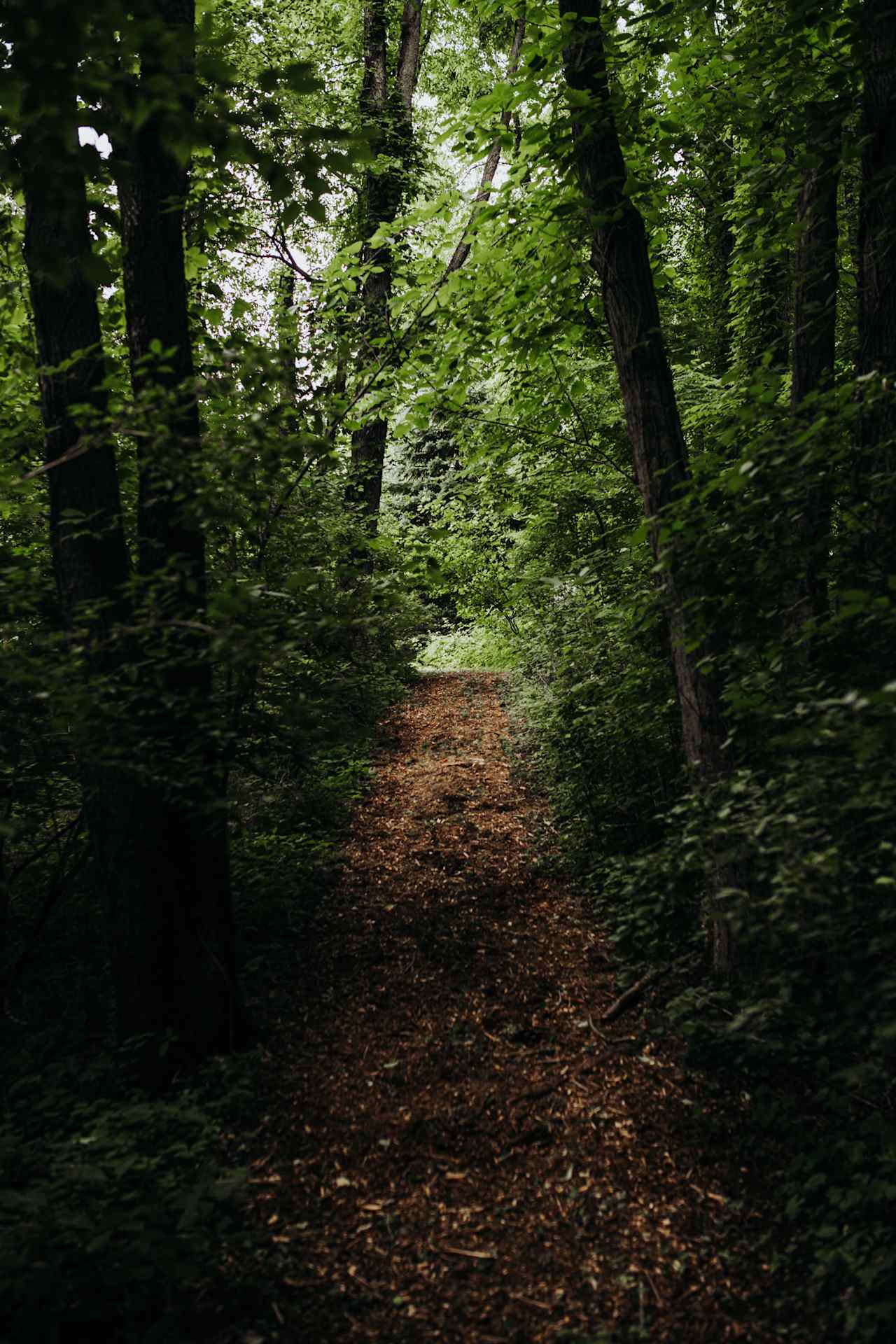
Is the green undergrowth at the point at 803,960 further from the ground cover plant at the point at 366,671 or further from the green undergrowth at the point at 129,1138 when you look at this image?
the green undergrowth at the point at 129,1138

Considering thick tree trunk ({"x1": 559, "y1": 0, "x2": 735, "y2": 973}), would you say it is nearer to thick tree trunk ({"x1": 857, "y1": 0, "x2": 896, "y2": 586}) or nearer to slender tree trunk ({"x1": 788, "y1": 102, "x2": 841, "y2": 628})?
slender tree trunk ({"x1": 788, "y1": 102, "x2": 841, "y2": 628})

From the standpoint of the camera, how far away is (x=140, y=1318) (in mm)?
2629

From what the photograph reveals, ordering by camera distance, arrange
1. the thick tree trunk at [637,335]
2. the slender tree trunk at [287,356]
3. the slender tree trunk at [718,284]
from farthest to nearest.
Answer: the slender tree trunk at [718,284] → the thick tree trunk at [637,335] → the slender tree trunk at [287,356]

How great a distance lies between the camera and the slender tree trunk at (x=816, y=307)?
10.6 feet

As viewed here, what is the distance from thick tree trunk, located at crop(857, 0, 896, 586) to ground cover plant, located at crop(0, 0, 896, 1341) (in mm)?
29

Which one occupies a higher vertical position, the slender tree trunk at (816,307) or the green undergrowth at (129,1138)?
the slender tree trunk at (816,307)

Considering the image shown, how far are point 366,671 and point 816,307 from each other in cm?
421

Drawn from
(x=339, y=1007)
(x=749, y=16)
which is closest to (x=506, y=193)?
(x=749, y=16)

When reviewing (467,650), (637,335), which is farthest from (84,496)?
(467,650)

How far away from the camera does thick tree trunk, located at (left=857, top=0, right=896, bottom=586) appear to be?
364 centimetres

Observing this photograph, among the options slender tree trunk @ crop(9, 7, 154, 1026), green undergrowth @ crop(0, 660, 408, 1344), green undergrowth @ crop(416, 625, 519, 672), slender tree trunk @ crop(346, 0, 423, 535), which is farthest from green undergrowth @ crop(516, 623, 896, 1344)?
green undergrowth @ crop(416, 625, 519, 672)

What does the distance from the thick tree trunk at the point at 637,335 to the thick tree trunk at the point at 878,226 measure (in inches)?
39.7

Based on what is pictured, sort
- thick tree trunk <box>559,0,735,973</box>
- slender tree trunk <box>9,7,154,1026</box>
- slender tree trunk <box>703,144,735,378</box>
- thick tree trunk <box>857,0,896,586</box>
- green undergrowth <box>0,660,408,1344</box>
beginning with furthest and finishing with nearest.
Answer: slender tree trunk <box>703,144,735,378</box>, thick tree trunk <box>559,0,735,973</box>, thick tree trunk <box>857,0,896,586</box>, slender tree trunk <box>9,7,154,1026</box>, green undergrowth <box>0,660,408,1344</box>

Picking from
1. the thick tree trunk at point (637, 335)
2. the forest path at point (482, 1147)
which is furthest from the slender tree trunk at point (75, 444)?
the thick tree trunk at point (637, 335)
